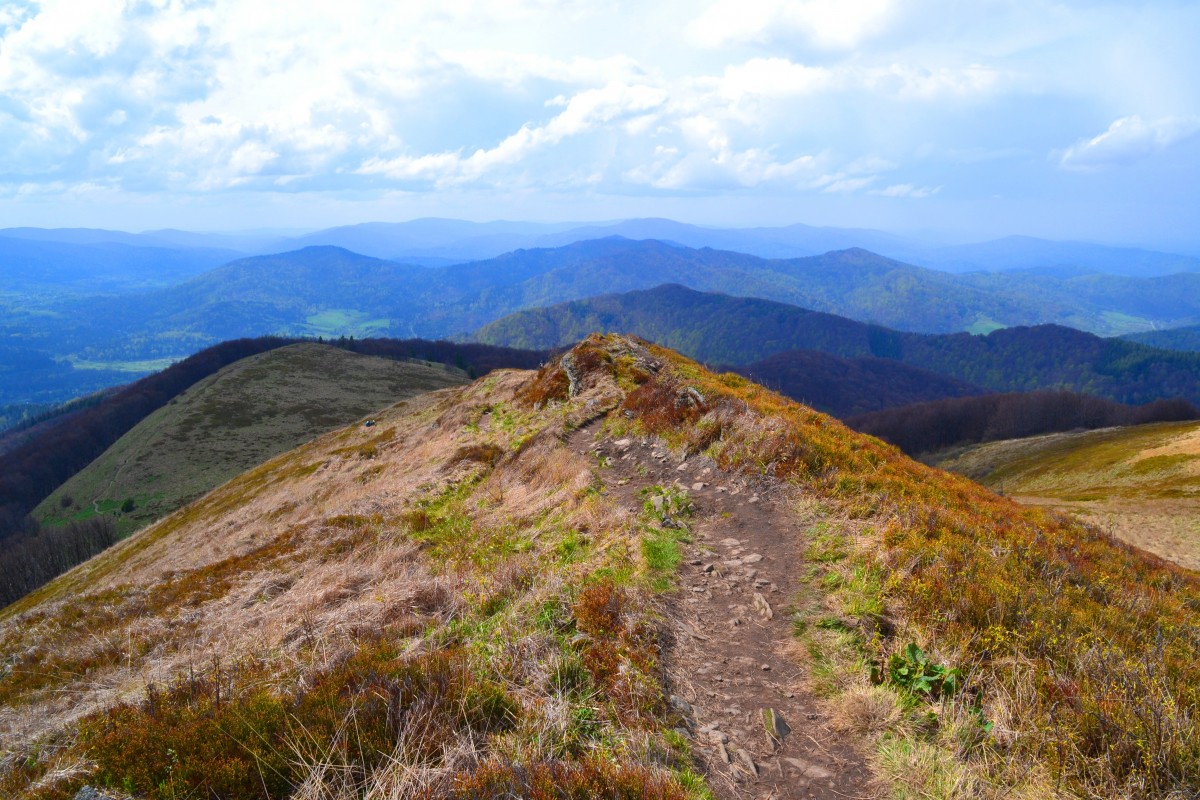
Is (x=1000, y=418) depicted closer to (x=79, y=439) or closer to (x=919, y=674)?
(x=919, y=674)

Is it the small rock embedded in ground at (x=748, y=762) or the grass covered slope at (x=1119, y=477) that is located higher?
the small rock embedded in ground at (x=748, y=762)

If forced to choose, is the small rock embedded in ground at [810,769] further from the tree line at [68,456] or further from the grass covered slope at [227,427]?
the tree line at [68,456]

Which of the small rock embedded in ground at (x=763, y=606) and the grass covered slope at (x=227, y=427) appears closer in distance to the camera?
the small rock embedded in ground at (x=763, y=606)

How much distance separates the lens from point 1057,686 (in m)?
5.39

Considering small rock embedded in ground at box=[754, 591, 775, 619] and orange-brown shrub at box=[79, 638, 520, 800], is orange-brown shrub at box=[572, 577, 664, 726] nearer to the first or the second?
orange-brown shrub at box=[79, 638, 520, 800]

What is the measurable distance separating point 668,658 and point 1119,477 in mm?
70061

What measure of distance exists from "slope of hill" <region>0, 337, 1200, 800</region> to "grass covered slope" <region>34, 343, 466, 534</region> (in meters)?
82.4

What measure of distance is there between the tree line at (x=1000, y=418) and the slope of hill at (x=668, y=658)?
124 meters

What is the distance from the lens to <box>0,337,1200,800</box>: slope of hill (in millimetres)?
4605

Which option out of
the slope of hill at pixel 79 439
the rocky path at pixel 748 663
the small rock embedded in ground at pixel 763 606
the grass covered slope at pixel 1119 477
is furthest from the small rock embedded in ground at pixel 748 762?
the slope of hill at pixel 79 439

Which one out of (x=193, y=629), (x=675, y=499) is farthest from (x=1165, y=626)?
(x=193, y=629)

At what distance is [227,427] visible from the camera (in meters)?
97.4

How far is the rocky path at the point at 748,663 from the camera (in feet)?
16.7

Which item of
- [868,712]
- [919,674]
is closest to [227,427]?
[868,712]
